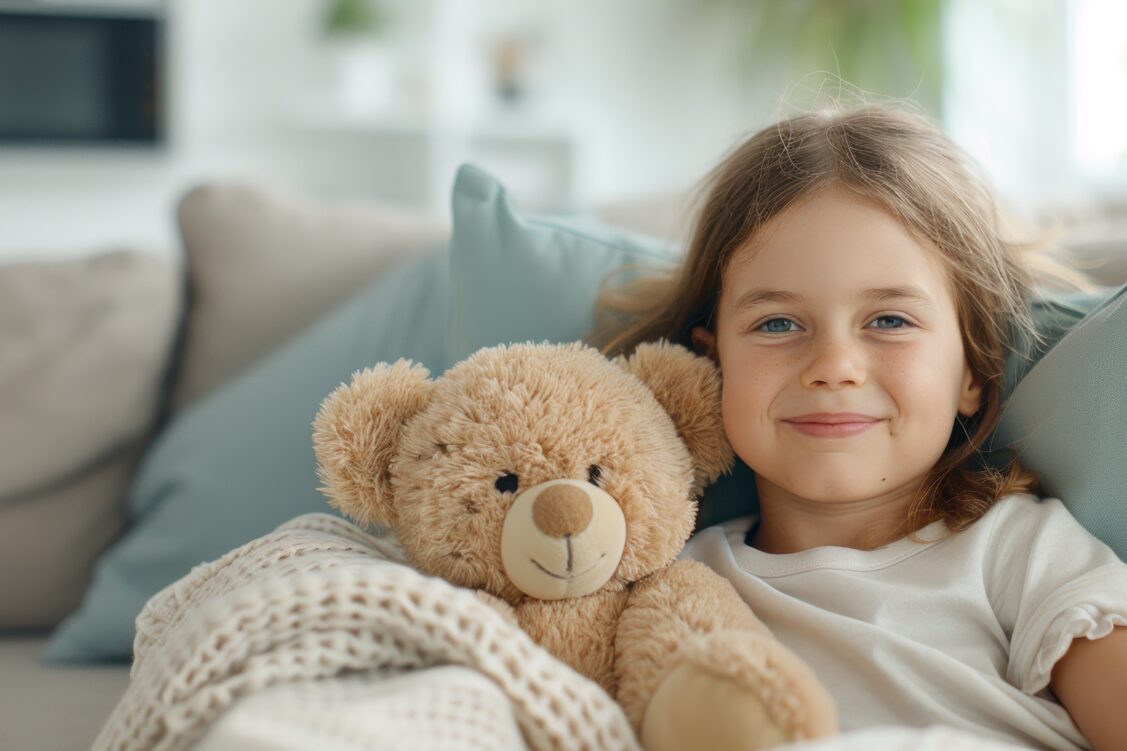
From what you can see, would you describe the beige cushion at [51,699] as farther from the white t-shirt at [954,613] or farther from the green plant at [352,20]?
the green plant at [352,20]

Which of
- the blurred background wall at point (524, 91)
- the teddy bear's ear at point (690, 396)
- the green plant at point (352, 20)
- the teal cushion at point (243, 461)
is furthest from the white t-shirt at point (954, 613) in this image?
the green plant at point (352, 20)

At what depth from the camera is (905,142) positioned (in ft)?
→ 3.14

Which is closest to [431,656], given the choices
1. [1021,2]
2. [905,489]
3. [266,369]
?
[905,489]

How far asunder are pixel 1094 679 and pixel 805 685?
262mm

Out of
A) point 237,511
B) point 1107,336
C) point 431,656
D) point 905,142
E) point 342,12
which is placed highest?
point 342,12

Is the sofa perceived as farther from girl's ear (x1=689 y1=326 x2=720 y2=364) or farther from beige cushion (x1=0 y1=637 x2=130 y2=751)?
girl's ear (x1=689 y1=326 x2=720 y2=364)

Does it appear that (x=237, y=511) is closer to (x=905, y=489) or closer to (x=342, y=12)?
(x=905, y=489)

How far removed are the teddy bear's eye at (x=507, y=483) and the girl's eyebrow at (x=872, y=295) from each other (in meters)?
0.28

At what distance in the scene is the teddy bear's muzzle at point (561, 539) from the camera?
2.33 feet

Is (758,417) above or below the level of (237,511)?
above

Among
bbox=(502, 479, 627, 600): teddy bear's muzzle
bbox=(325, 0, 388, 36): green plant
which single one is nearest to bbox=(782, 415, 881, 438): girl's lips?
bbox=(502, 479, 627, 600): teddy bear's muzzle

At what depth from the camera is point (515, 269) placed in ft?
3.45

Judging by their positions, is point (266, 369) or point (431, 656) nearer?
point (431, 656)

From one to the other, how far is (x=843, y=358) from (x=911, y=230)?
134 mm
